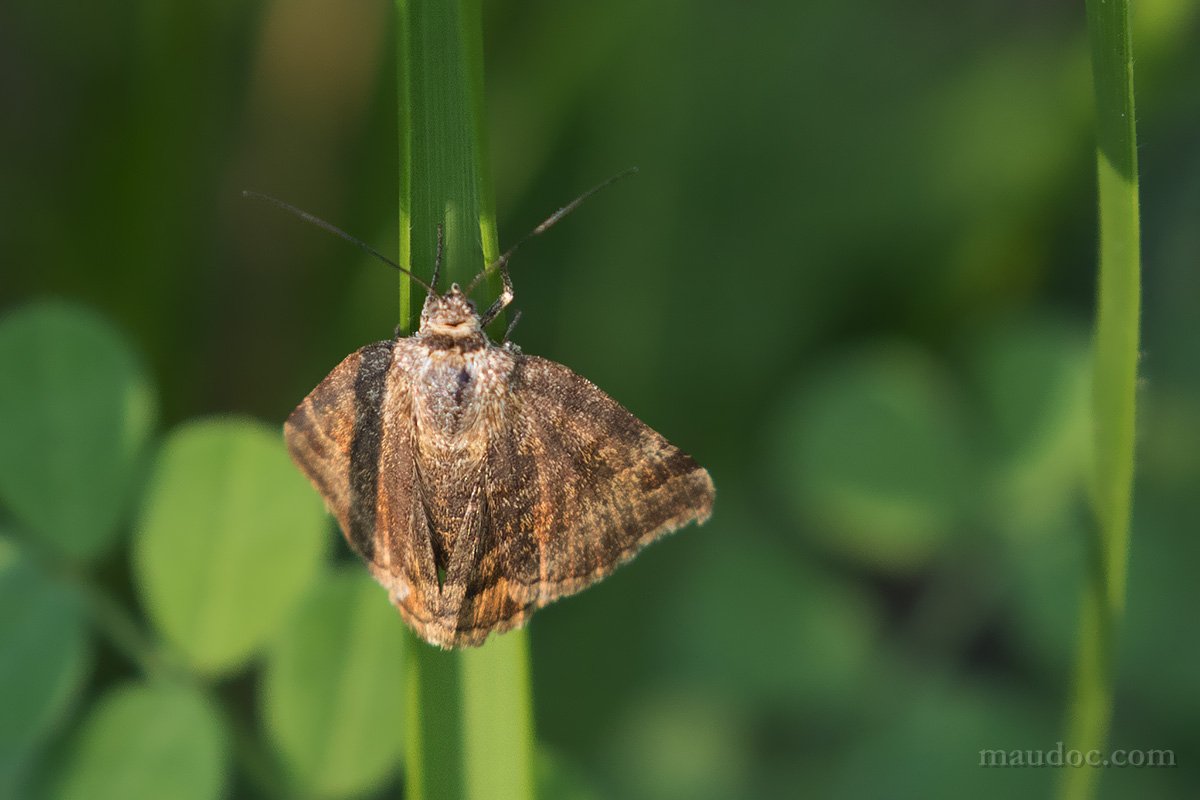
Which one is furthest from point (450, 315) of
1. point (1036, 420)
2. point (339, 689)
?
point (1036, 420)

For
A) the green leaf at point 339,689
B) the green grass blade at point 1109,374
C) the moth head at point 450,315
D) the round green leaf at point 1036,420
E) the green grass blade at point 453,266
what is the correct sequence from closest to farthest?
the green grass blade at point 1109,374 → the green grass blade at point 453,266 → the moth head at point 450,315 → the green leaf at point 339,689 → the round green leaf at point 1036,420

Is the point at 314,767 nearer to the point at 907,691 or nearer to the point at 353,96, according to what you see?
the point at 907,691

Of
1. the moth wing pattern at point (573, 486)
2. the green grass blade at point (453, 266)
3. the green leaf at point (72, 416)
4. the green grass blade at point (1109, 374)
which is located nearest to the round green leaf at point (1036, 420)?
the green grass blade at point (1109, 374)

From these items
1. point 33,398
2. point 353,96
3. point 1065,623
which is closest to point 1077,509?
point 1065,623

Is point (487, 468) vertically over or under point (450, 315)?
under

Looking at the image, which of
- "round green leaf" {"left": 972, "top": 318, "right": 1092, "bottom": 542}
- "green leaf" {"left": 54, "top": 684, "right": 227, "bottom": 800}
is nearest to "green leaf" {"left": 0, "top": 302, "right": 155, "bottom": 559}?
"green leaf" {"left": 54, "top": 684, "right": 227, "bottom": 800}

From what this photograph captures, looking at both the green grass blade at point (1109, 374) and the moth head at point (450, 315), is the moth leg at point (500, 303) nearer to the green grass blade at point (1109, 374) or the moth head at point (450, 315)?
the moth head at point (450, 315)

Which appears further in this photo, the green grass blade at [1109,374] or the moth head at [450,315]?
the moth head at [450,315]

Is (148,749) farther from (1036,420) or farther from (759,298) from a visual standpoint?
(759,298)
